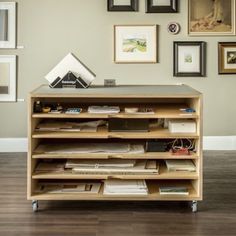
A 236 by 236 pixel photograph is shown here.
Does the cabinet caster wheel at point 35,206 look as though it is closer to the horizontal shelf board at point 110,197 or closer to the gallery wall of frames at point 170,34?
the horizontal shelf board at point 110,197

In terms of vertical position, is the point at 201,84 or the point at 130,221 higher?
the point at 201,84

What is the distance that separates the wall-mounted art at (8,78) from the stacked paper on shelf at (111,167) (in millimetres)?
2258

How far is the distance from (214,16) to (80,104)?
2.40 metres

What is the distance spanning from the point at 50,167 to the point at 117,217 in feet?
2.00

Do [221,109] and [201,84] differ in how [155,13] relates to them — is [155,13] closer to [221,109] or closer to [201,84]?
[201,84]

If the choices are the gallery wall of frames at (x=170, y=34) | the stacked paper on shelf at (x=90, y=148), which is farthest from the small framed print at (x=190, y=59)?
the stacked paper on shelf at (x=90, y=148)

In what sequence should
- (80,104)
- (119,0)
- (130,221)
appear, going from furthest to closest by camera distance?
1. (119,0)
2. (80,104)
3. (130,221)

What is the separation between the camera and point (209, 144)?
17.4 ft

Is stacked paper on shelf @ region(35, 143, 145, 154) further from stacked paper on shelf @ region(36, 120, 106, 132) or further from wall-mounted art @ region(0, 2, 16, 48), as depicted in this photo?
wall-mounted art @ region(0, 2, 16, 48)

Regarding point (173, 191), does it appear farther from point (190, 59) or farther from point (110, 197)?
point (190, 59)

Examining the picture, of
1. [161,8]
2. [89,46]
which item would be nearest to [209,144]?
[161,8]

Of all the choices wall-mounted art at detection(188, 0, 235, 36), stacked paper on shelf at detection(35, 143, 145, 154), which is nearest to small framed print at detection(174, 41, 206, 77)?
wall-mounted art at detection(188, 0, 235, 36)

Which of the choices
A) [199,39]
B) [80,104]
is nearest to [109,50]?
[199,39]

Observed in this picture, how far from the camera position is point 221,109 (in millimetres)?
5273
